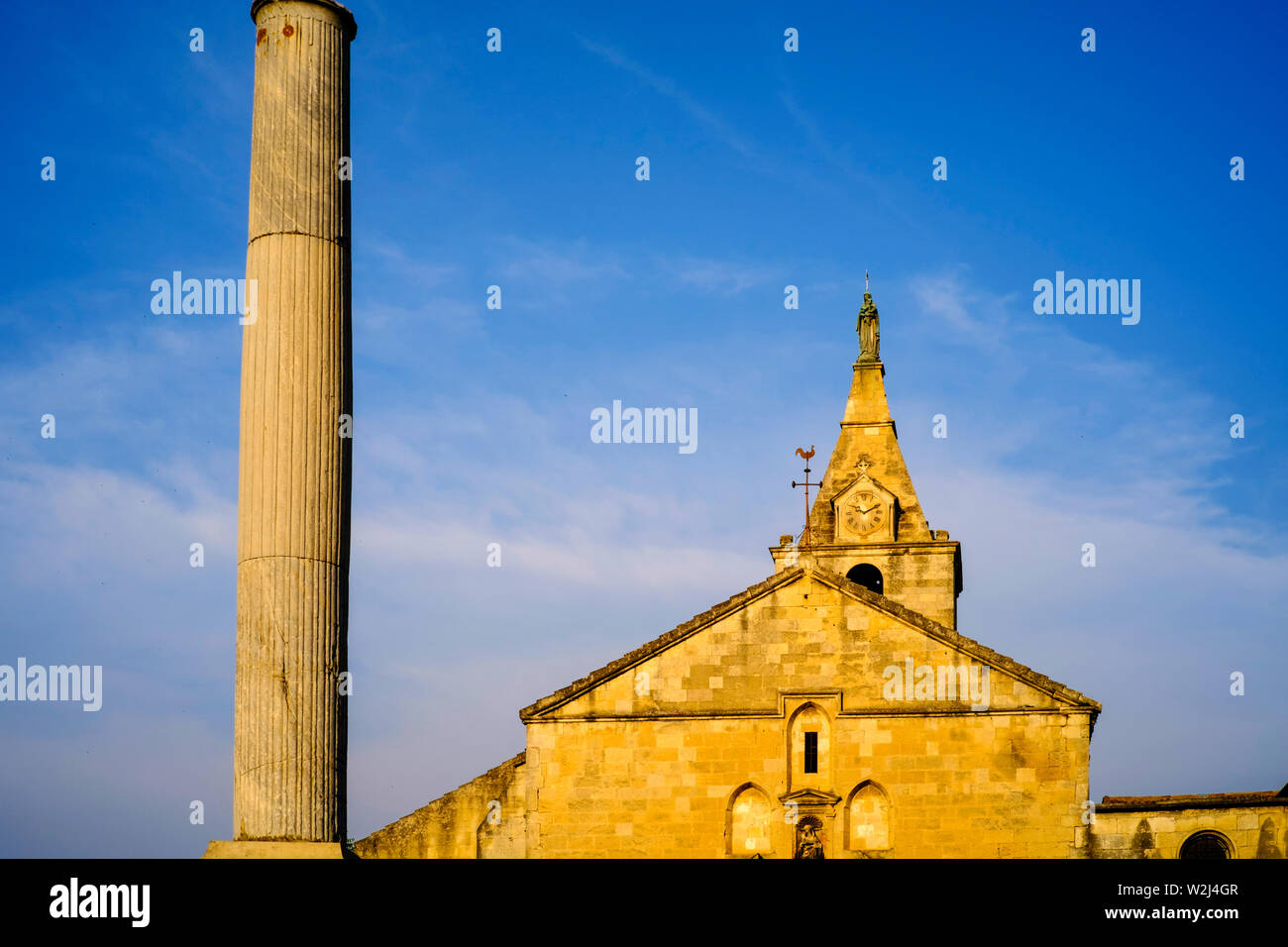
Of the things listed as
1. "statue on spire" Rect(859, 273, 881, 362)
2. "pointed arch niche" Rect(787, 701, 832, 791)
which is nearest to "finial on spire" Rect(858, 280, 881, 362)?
"statue on spire" Rect(859, 273, 881, 362)

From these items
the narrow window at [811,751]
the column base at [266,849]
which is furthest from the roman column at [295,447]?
the narrow window at [811,751]

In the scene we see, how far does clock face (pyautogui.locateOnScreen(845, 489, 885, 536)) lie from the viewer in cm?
4053

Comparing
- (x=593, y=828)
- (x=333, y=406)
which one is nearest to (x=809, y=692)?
(x=593, y=828)

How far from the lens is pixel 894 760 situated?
103ft

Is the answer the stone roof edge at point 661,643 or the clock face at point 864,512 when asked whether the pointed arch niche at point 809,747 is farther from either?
the clock face at point 864,512

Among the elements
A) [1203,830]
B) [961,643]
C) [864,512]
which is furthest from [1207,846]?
[864,512]

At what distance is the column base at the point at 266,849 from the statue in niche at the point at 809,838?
16309mm

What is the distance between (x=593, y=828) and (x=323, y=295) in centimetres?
1711

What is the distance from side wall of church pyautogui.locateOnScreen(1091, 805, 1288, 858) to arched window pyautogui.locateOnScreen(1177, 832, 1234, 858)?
6cm

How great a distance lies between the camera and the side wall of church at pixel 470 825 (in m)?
31.5

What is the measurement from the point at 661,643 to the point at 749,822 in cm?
383

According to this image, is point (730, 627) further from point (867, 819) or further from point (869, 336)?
point (869, 336)
